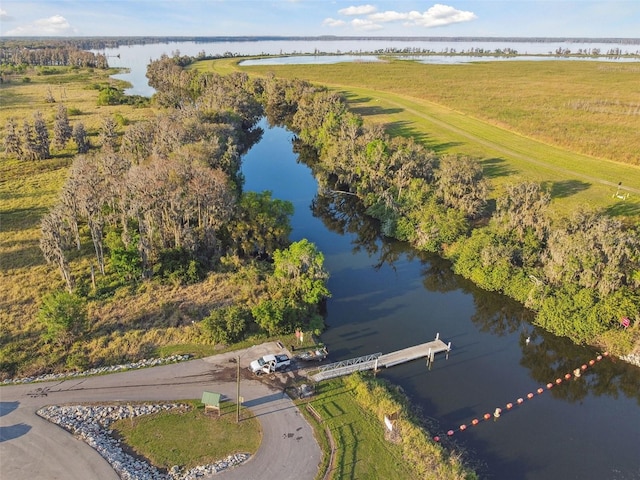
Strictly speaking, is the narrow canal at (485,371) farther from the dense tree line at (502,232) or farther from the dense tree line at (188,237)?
the dense tree line at (188,237)

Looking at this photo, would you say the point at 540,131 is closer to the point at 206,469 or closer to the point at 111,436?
the point at 206,469

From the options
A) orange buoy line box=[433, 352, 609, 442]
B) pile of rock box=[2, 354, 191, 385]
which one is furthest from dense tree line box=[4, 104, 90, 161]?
orange buoy line box=[433, 352, 609, 442]

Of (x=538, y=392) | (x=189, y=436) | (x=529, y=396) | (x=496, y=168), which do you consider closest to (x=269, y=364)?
(x=189, y=436)

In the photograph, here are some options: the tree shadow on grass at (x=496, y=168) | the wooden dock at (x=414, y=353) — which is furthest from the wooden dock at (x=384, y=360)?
the tree shadow on grass at (x=496, y=168)

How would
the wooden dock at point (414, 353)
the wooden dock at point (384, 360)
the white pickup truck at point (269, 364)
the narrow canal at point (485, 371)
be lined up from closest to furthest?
the narrow canal at point (485, 371) → the white pickup truck at point (269, 364) → the wooden dock at point (384, 360) → the wooden dock at point (414, 353)

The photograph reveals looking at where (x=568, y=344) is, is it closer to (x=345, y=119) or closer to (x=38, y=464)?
(x=38, y=464)

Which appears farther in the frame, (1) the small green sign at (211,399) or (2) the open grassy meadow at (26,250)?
(2) the open grassy meadow at (26,250)
